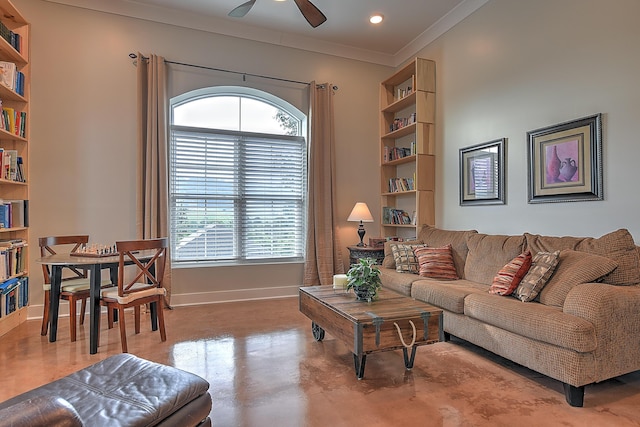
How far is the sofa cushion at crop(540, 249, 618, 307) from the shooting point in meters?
2.38

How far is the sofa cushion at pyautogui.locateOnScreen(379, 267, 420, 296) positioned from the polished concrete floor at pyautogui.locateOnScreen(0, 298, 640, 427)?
62 cm

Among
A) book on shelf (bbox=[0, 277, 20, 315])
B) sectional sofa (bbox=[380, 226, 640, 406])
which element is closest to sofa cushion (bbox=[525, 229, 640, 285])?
sectional sofa (bbox=[380, 226, 640, 406])

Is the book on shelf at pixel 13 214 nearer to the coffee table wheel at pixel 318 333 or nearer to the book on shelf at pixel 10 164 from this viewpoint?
the book on shelf at pixel 10 164

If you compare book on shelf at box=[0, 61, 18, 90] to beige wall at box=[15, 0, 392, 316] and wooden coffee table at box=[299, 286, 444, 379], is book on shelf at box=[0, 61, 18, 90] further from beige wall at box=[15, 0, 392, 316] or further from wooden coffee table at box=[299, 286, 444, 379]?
wooden coffee table at box=[299, 286, 444, 379]

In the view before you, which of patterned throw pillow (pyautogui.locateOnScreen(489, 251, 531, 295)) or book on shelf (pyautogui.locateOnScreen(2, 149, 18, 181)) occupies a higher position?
book on shelf (pyautogui.locateOnScreen(2, 149, 18, 181))

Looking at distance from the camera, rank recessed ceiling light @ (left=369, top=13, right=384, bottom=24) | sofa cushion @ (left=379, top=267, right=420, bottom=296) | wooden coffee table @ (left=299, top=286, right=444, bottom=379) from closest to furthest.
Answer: wooden coffee table @ (left=299, top=286, right=444, bottom=379) < sofa cushion @ (left=379, top=267, right=420, bottom=296) < recessed ceiling light @ (left=369, top=13, right=384, bottom=24)

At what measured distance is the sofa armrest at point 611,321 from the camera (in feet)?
6.80

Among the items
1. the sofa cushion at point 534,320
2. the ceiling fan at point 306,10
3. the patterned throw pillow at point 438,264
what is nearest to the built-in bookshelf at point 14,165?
the ceiling fan at point 306,10

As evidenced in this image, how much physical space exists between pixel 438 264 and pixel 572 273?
1284mm

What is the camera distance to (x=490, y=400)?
2.13 metres

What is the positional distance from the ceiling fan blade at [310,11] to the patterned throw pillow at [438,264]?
247 centimetres

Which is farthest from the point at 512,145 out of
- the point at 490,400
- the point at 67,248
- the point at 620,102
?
the point at 67,248

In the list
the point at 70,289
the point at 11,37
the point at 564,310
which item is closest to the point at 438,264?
the point at 564,310

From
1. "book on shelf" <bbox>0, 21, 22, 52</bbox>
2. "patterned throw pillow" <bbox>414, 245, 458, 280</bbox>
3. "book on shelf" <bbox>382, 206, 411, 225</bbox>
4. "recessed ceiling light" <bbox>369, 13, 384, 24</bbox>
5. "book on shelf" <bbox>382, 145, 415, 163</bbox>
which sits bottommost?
"patterned throw pillow" <bbox>414, 245, 458, 280</bbox>
